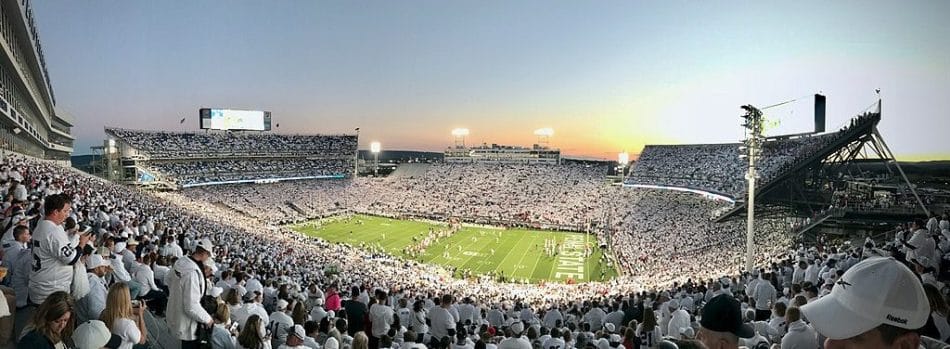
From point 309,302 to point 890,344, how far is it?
36.4 ft

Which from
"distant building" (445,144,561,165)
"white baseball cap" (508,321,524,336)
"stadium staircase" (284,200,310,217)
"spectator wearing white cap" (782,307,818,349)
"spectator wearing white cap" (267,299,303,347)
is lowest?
"stadium staircase" (284,200,310,217)

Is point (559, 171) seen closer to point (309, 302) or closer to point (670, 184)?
point (670, 184)

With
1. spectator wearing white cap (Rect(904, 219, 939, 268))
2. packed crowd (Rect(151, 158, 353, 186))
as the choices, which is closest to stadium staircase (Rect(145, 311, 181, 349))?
spectator wearing white cap (Rect(904, 219, 939, 268))

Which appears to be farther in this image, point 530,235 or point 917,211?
point 530,235

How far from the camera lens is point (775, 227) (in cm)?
3031

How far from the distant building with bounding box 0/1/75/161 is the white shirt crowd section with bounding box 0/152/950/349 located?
2980mm

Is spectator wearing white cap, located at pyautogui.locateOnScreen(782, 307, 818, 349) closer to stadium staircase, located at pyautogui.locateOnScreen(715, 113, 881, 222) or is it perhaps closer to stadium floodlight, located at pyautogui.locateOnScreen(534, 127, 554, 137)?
stadium staircase, located at pyautogui.locateOnScreen(715, 113, 881, 222)

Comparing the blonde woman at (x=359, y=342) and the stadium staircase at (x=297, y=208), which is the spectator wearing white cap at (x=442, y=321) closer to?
the blonde woman at (x=359, y=342)

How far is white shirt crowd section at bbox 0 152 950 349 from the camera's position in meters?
8.85

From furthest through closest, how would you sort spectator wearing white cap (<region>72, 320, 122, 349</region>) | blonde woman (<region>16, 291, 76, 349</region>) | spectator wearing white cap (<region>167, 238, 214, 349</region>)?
spectator wearing white cap (<region>167, 238, 214, 349</region>)
spectator wearing white cap (<region>72, 320, 122, 349</region>)
blonde woman (<region>16, 291, 76, 349</region>)

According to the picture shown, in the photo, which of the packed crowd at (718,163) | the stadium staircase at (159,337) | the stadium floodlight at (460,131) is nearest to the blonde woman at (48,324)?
the stadium staircase at (159,337)

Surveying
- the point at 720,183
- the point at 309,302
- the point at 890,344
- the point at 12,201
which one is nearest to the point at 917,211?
the point at 720,183

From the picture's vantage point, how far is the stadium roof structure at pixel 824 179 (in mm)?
24203

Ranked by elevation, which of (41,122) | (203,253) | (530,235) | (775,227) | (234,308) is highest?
(41,122)
